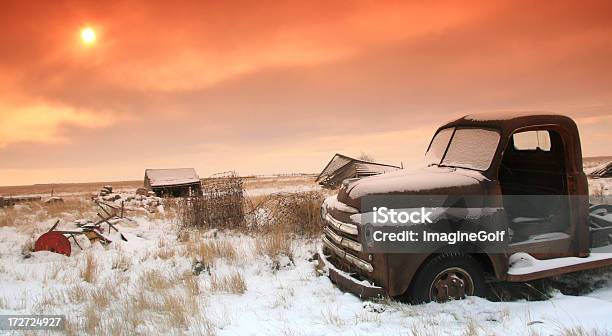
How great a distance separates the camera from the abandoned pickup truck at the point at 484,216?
15.0ft

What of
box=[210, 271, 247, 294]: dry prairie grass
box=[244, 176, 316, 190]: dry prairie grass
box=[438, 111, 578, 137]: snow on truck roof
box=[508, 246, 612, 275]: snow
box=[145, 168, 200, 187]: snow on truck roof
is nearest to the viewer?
box=[508, 246, 612, 275]: snow

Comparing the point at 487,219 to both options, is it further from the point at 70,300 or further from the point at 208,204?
the point at 208,204

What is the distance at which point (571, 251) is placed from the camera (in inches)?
204

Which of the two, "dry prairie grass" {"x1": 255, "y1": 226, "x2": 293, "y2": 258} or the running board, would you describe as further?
"dry prairie grass" {"x1": 255, "y1": 226, "x2": 293, "y2": 258}

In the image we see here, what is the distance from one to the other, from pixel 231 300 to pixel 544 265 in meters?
3.89

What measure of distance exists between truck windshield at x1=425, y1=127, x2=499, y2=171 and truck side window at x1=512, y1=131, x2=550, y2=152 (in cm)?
113

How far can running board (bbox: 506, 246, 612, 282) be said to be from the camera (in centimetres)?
474

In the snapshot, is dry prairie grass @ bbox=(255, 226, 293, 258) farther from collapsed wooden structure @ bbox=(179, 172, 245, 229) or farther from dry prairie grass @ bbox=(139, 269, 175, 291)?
collapsed wooden structure @ bbox=(179, 172, 245, 229)

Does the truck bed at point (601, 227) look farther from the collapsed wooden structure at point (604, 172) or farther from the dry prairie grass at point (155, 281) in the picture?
the collapsed wooden structure at point (604, 172)

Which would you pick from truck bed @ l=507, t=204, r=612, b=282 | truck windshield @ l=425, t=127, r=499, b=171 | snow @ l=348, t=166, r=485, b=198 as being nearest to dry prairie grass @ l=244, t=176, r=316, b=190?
truck windshield @ l=425, t=127, r=499, b=171

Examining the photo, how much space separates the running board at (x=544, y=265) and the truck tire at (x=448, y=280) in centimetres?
38

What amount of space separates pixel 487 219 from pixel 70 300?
5.50 m

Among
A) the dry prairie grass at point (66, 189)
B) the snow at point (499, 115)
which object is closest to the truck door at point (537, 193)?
the snow at point (499, 115)

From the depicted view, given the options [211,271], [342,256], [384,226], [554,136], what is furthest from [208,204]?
[554,136]
